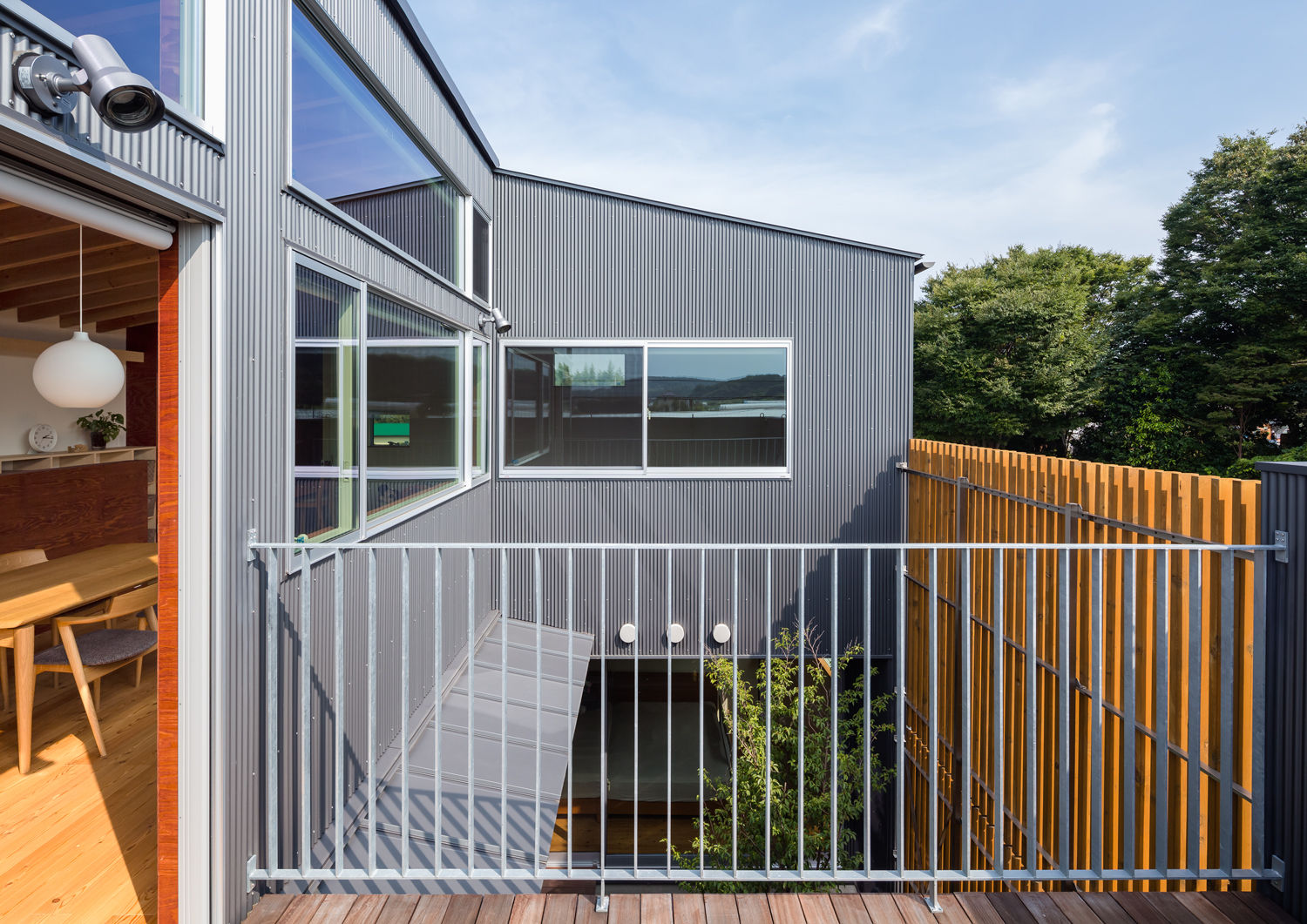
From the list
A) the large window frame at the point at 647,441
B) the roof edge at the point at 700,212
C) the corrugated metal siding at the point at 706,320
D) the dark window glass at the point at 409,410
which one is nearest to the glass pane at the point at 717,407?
the large window frame at the point at 647,441

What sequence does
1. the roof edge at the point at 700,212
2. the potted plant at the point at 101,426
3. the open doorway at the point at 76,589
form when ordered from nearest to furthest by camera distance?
1. the open doorway at the point at 76,589
2. the potted plant at the point at 101,426
3. the roof edge at the point at 700,212

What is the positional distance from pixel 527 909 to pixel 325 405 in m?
1.93

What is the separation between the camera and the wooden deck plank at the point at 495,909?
1.99m

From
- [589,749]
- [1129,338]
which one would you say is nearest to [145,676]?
[589,749]

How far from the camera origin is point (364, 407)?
10.4 feet

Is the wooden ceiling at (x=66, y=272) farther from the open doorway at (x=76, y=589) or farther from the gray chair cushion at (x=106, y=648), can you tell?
the gray chair cushion at (x=106, y=648)

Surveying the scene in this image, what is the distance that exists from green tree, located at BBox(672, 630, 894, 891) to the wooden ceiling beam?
14.4 ft

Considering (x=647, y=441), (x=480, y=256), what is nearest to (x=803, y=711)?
(x=647, y=441)

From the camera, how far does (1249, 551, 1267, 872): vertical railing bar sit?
6.93ft

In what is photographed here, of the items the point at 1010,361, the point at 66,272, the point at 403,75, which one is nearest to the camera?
the point at 403,75

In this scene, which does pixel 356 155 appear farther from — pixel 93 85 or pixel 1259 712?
pixel 1259 712

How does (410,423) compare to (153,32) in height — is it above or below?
below

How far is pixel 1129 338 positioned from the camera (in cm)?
1806

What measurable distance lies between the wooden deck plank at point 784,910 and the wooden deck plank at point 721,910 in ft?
0.06
